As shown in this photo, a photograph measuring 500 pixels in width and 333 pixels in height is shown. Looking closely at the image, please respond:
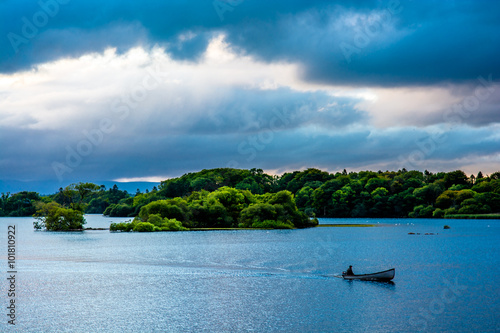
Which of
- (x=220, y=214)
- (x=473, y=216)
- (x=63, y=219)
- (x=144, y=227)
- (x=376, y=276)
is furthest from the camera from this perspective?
(x=473, y=216)

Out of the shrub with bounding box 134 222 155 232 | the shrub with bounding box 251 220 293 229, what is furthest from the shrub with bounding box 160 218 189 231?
the shrub with bounding box 251 220 293 229

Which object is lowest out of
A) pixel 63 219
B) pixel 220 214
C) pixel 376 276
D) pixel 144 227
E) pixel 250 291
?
pixel 250 291

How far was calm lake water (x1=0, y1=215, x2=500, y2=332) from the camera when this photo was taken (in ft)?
115

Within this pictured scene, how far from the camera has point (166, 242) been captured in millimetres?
96312

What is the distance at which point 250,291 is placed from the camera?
152ft

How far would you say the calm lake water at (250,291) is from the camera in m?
35.0

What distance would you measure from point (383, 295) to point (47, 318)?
27062mm

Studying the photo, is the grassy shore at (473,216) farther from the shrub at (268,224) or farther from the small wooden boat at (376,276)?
the small wooden boat at (376,276)

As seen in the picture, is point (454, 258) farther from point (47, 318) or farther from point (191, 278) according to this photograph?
point (47, 318)

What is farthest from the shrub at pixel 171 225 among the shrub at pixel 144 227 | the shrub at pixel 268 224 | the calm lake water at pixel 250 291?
the calm lake water at pixel 250 291

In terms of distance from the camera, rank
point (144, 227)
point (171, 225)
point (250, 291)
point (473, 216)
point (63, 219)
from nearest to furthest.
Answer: point (250, 291) → point (144, 227) → point (171, 225) → point (63, 219) → point (473, 216)

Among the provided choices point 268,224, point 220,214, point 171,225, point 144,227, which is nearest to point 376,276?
point 171,225

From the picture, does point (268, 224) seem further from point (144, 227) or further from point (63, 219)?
point (63, 219)

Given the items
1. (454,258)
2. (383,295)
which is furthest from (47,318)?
(454,258)
